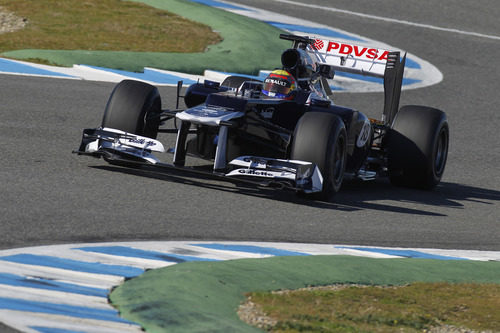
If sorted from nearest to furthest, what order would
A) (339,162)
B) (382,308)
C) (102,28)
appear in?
(382,308), (339,162), (102,28)

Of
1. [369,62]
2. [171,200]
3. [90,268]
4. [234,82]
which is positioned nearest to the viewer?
[90,268]

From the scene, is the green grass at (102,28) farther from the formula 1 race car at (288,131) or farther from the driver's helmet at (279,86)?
the driver's helmet at (279,86)

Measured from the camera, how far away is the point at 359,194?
9.82 m

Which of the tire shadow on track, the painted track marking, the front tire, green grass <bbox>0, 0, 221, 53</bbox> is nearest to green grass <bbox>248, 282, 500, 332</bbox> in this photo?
the painted track marking

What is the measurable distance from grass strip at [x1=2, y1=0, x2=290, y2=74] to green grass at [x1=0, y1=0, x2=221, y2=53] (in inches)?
15.6

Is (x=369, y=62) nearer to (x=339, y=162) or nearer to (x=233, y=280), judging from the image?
(x=339, y=162)

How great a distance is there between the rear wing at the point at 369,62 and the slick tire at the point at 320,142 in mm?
2269

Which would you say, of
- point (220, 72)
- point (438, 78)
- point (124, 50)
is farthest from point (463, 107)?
point (124, 50)

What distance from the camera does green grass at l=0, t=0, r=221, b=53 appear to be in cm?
1795

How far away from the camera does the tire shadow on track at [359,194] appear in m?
8.88

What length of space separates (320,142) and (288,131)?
2.25 ft

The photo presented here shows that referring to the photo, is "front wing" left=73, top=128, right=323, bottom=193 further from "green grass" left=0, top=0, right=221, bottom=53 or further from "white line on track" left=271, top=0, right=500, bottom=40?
"white line on track" left=271, top=0, right=500, bottom=40

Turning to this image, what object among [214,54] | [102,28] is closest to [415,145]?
[214,54]

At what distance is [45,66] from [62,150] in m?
5.73
